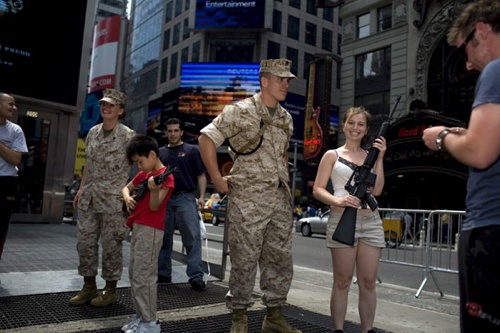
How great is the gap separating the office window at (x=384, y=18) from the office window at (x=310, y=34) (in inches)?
911

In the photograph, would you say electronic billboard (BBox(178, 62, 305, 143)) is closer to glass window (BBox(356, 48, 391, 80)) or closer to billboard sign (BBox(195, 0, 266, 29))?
billboard sign (BBox(195, 0, 266, 29))

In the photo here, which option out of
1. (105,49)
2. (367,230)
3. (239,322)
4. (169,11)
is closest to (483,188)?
(367,230)

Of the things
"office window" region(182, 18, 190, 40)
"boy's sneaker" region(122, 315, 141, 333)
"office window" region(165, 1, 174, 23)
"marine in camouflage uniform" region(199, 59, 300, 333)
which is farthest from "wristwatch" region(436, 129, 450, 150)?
"office window" region(165, 1, 174, 23)

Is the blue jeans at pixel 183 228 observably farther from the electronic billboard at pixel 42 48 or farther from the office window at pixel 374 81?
the office window at pixel 374 81

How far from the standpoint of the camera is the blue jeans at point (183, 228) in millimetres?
5684

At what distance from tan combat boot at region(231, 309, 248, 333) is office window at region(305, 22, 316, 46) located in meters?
49.6

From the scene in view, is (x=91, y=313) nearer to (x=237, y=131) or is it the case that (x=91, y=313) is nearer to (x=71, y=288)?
(x=71, y=288)

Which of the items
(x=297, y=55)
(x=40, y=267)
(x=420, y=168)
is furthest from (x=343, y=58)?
(x=40, y=267)

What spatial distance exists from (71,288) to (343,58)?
27.3 metres

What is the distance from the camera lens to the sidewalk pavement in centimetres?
385

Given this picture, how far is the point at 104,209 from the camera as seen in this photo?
4.44 meters

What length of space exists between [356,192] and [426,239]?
4418 millimetres

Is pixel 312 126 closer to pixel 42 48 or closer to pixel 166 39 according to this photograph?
pixel 42 48

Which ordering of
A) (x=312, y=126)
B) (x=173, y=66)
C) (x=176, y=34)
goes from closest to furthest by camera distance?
(x=312, y=126), (x=173, y=66), (x=176, y=34)
